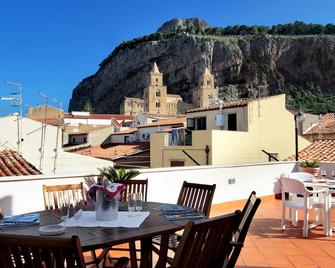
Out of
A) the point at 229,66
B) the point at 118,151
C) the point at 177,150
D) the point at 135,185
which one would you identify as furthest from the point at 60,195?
the point at 229,66

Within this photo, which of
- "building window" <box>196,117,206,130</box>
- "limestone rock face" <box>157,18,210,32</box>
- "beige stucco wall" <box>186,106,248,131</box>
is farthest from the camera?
"limestone rock face" <box>157,18,210,32</box>

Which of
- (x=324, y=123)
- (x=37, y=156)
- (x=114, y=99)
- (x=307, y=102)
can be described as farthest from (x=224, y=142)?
(x=114, y=99)

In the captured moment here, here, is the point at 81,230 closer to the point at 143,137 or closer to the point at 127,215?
the point at 127,215

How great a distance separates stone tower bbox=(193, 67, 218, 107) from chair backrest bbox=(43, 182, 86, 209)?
193 feet

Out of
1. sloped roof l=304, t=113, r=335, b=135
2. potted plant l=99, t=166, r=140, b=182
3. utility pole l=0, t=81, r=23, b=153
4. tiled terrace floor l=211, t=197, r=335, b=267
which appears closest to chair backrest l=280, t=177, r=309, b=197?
tiled terrace floor l=211, t=197, r=335, b=267

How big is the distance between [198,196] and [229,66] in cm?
6579

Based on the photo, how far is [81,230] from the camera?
2.32 m

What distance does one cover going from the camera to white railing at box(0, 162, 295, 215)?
14.3ft

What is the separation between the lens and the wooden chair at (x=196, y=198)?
339 centimetres

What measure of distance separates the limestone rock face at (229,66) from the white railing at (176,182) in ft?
156

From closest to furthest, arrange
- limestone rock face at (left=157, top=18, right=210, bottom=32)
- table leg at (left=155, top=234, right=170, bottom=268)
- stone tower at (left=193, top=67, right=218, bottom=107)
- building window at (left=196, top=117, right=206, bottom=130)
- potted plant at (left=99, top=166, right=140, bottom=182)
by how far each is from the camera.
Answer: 1. table leg at (left=155, top=234, right=170, bottom=268)
2. potted plant at (left=99, top=166, right=140, bottom=182)
3. building window at (left=196, top=117, right=206, bottom=130)
4. stone tower at (left=193, top=67, right=218, bottom=107)
5. limestone rock face at (left=157, top=18, right=210, bottom=32)

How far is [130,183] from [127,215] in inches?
53.9

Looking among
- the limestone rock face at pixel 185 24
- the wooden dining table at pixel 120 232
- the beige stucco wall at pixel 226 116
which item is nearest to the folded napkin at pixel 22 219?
the wooden dining table at pixel 120 232

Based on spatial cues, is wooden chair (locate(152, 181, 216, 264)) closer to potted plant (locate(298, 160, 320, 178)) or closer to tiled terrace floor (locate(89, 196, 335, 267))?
tiled terrace floor (locate(89, 196, 335, 267))
